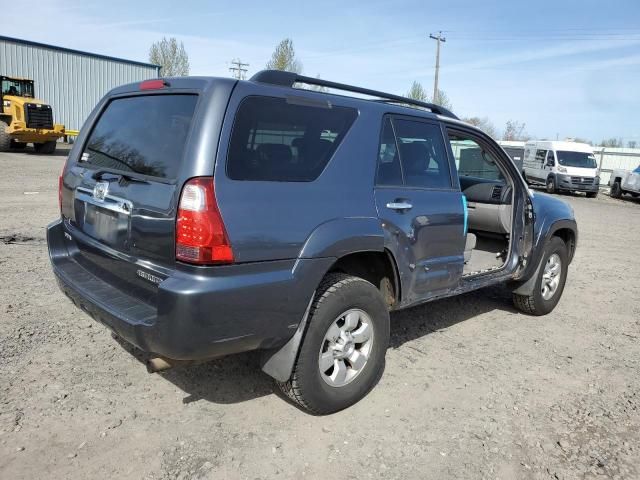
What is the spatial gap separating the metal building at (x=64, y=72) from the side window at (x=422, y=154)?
29.9m

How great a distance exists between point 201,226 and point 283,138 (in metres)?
0.70

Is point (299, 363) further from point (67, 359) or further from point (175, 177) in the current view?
point (67, 359)

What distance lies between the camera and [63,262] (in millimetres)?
3438

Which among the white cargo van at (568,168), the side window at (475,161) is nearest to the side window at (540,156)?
the white cargo van at (568,168)

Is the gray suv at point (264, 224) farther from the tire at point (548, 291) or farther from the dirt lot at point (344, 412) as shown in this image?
the tire at point (548, 291)

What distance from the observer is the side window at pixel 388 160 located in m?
3.29

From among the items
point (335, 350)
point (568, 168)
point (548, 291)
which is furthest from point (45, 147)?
point (335, 350)

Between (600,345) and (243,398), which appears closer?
(243,398)

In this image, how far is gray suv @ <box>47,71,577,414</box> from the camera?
2473 mm

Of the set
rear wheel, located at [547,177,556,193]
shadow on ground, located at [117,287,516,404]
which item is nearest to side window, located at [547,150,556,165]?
rear wheel, located at [547,177,556,193]

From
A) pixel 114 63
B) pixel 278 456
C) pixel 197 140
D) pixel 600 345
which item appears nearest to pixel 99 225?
pixel 197 140

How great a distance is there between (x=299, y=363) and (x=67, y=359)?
1800mm

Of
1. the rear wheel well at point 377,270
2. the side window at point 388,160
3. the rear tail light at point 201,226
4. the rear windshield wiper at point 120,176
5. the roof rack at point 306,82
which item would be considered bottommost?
the rear wheel well at point 377,270

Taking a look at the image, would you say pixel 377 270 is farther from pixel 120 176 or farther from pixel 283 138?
pixel 120 176
